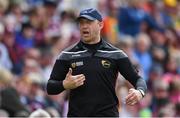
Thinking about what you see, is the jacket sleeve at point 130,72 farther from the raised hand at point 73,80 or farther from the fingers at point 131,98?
the raised hand at point 73,80

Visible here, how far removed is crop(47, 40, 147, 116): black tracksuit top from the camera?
27.4ft

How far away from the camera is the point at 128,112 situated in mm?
13977

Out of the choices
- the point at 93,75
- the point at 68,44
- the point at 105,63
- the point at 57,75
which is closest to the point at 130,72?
the point at 105,63

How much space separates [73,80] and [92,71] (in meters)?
0.31

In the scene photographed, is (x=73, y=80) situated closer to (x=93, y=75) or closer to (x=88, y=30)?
(x=93, y=75)

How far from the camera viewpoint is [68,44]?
16109 mm

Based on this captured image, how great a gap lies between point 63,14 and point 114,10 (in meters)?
1.55

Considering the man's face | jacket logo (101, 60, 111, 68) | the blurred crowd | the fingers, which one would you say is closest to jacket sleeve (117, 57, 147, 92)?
jacket logo (101, 60, 111, 68)

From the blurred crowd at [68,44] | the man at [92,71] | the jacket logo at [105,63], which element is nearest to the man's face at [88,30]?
the man at [92,71]

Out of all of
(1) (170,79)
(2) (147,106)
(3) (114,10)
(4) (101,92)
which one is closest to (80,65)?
(4) (101,92)

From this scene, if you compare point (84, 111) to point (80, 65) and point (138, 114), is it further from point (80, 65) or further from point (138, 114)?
point (138, 114)

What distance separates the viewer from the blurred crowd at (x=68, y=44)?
1366 cm

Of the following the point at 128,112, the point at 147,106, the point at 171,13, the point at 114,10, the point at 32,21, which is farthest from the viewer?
the point at 171,13

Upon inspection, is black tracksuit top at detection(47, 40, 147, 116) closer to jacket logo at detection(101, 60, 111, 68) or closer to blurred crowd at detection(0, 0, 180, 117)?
jacket logo at detection(101, 60, 111, 68)
